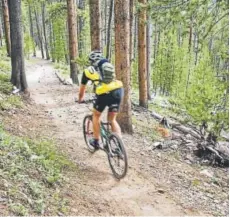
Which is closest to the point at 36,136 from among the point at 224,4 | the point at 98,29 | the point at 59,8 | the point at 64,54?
the point at 224,4

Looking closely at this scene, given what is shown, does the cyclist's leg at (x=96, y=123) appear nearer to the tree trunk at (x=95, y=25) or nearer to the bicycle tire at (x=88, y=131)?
the bicycle tire at (x=88, y=131)

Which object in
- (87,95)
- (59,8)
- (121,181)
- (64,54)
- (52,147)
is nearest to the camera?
(121,181)

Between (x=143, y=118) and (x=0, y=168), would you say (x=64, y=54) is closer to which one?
(x=143, y=118)

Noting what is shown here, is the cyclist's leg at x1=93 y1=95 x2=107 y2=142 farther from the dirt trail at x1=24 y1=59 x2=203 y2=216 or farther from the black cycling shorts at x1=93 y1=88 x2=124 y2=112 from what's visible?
the dirt trail at x1=24 y1=59 x2=203 y2=216

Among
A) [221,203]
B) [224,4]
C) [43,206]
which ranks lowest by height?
[221,203]

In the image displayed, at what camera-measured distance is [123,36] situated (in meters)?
9.23

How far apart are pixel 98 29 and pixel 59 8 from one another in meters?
7.52

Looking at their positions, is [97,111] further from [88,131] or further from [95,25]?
[95,25]

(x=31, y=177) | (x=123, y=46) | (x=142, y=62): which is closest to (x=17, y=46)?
(x=123, y=46)

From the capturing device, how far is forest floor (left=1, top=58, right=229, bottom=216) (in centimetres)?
579

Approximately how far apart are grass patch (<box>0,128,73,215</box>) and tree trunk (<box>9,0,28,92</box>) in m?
6.15

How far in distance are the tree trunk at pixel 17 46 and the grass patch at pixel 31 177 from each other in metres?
6.15

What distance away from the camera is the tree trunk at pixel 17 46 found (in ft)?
40.5

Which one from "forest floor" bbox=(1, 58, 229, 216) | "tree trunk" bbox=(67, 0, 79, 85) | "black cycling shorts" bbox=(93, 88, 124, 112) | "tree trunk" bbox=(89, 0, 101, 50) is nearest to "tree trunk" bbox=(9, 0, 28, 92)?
"forest floor" bbox=(1, 58, 229, 216)
